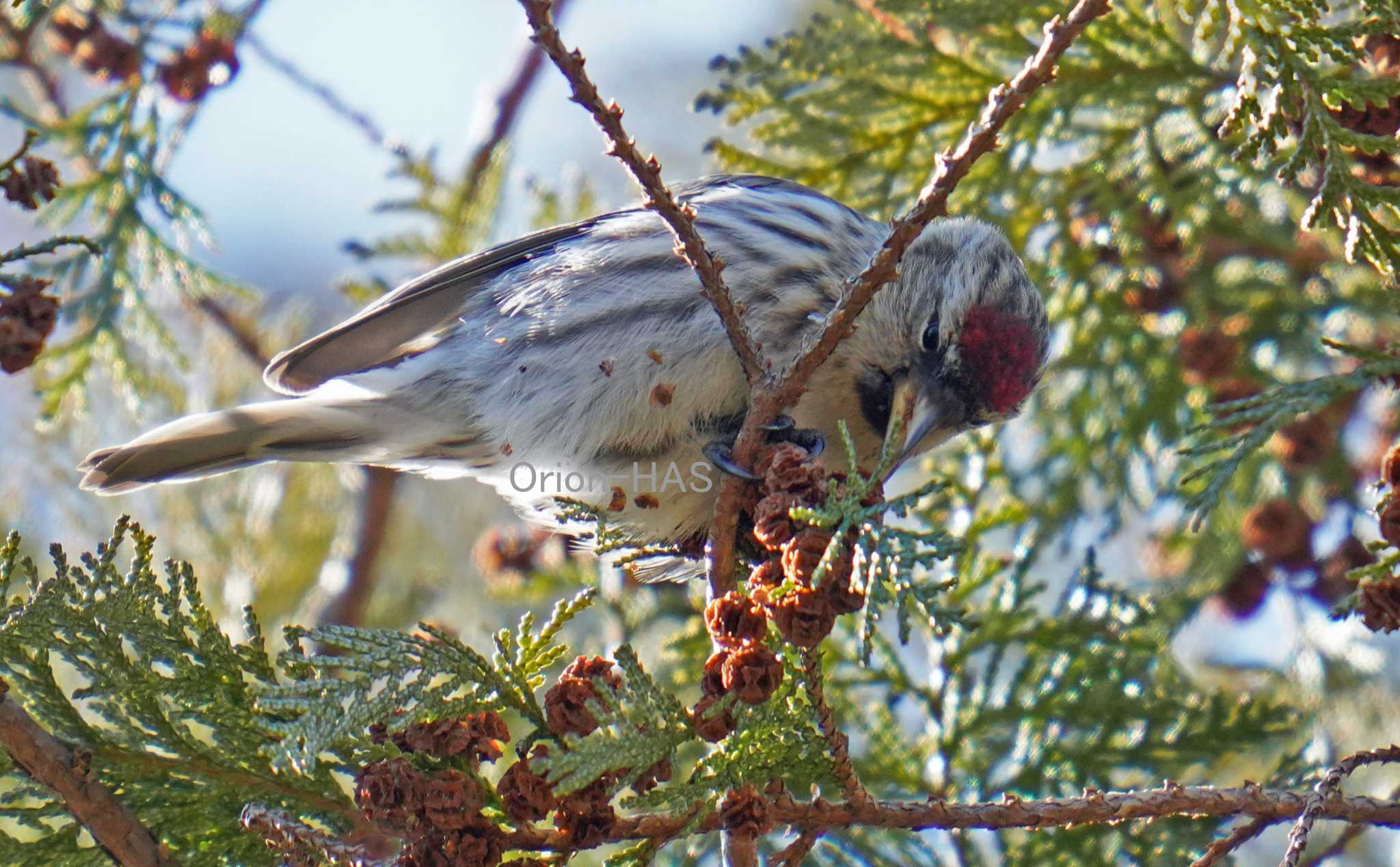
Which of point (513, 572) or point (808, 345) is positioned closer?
point (808, 345)

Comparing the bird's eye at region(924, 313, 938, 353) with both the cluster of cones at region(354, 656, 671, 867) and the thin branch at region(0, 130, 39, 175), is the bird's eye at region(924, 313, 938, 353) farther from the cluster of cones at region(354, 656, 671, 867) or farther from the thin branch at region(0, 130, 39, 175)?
the thin branch at region(0, 130, 39, 175)

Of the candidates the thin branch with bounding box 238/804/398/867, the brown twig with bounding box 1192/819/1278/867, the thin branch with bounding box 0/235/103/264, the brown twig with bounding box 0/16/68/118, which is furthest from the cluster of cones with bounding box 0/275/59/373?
the brown twig with bounding box 1192/819/1278/867

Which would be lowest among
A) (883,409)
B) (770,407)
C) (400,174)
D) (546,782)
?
(546,782)

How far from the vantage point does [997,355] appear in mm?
2787

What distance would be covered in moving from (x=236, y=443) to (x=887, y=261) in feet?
6.71

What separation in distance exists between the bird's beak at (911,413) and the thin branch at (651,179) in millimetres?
637

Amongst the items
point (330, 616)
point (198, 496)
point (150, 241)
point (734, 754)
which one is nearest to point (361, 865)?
point (734, 754)

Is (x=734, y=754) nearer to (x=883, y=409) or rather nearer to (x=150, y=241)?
(x=883, y=409)

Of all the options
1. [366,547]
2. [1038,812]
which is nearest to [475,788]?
[1038,812]

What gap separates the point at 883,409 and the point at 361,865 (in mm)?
1575

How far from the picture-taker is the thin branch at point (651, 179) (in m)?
1.67

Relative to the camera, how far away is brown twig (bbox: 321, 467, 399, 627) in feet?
13.8

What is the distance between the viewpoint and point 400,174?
13.9 ft

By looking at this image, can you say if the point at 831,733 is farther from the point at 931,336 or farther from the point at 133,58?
the point at 133,58
